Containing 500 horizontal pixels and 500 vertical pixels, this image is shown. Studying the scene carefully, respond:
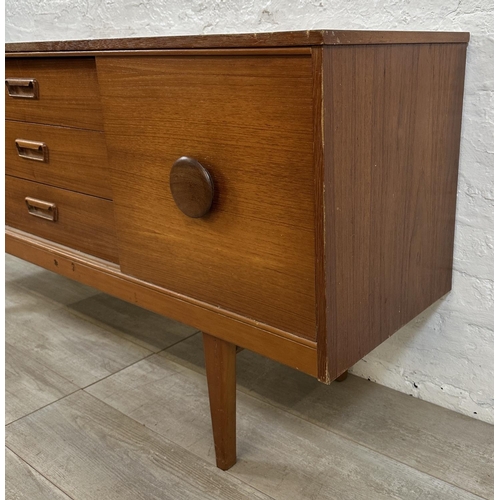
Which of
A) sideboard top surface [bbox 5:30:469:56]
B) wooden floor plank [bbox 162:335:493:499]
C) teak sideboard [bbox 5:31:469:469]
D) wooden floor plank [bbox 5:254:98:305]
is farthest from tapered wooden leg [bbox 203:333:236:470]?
wooden floor plank [bbox 5:254:98:305]

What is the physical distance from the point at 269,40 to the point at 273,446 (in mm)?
727

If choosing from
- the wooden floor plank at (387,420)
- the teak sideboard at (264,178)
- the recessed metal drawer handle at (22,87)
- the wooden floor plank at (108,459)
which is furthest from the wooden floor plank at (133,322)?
the recessed metal drawer handle at (22,87)

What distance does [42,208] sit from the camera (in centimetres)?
128

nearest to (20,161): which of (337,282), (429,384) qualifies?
(337,282)

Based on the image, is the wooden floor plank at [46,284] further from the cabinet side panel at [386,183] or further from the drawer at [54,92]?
the cabinet side panel at [386,183]

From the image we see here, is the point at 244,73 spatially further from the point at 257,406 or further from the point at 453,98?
the point at 257,406

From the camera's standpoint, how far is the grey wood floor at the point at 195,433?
1.03 metres

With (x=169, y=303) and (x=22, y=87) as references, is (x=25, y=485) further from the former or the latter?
(x=22, y=87)

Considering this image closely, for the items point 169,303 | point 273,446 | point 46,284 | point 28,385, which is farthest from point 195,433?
point 46,284

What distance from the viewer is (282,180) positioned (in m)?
0.79

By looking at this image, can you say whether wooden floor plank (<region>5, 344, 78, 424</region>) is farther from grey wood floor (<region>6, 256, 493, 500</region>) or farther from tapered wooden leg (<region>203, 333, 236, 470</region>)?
tapered wooden leg (<region>203, 333, 236, 470</region>)

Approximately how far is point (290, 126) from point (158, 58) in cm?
26

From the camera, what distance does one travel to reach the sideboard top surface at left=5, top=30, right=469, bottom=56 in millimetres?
709

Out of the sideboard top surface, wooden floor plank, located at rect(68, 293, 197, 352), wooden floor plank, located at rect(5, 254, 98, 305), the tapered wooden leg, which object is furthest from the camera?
wooden floor plank, located at rect(5, 254, 98, 305)
